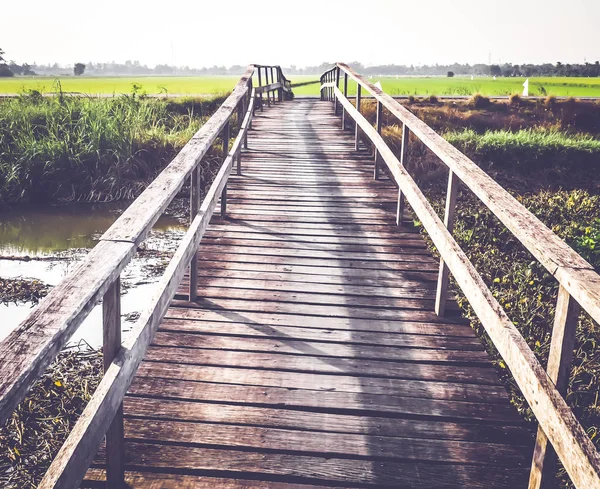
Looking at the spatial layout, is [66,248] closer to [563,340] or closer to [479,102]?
[563,340]

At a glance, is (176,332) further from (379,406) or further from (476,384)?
(476,384)

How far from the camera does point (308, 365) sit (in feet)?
10.2

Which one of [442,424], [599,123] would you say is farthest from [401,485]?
[599,123]

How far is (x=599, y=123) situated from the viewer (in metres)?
16.9

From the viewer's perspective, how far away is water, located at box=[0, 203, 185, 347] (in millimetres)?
5590

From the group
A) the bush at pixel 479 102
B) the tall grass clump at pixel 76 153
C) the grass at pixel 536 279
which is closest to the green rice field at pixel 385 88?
the tall grass clump at pixel 76 153

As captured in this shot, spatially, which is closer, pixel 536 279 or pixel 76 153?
pixel 536 279

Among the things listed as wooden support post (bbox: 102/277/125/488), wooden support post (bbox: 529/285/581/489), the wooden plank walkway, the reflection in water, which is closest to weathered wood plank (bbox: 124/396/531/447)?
the wooden plank walkway

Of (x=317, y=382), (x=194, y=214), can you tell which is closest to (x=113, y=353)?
(x=317, y=382)

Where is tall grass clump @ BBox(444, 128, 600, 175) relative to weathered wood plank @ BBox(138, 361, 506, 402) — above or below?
above

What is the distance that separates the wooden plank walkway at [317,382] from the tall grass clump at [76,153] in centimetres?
632

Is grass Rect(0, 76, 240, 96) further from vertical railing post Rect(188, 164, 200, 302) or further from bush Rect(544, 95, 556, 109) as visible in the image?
bush Rect(544, 95, 556, 109)

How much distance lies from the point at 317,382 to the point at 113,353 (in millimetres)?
1227

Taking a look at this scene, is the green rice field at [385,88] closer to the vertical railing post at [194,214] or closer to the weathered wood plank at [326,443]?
the vertical railing post at [194,214]
